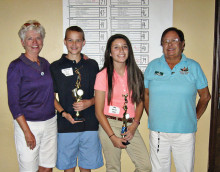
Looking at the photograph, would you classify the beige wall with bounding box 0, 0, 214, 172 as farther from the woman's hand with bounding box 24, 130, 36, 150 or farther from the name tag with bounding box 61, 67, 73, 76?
the woman's hand with bounding box 24, 130, 36, 150

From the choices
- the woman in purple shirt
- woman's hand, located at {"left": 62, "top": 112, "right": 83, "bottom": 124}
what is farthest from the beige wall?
woman's hand, located at {"left": 62, "top": 112, "right": 83, "bottom": 124}

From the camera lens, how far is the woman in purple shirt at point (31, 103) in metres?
1.80

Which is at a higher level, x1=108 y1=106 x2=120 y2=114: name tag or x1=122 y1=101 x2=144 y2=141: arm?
x1=108 y1=106 x2=120 y2=114: name tag

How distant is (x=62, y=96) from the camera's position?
2000mm

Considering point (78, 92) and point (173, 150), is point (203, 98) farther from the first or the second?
point (78, 92)

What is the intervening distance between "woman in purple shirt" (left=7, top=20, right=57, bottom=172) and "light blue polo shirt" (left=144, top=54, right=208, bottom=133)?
1.13m

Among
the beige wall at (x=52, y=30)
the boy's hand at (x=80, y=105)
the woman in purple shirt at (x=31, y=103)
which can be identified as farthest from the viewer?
the beige wall at (x=52, y=30)

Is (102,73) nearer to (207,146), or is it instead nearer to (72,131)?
(72,131)

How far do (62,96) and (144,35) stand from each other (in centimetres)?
136

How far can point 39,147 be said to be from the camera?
77.9 inches

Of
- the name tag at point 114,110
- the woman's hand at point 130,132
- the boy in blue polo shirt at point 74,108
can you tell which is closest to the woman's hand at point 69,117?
the boy in blue polo shirt at point 74,108

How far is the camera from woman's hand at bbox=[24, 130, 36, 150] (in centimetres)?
182

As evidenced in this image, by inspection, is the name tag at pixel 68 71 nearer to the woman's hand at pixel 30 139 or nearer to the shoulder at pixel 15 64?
the shoulder at pixel 15 64

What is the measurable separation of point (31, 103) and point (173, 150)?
1550mm
